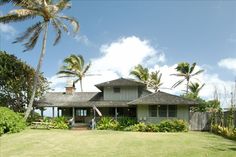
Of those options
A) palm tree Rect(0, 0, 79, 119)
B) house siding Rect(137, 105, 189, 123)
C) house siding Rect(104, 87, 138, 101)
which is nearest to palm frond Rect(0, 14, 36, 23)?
palm tree Rect(0, 0, 79, 119)

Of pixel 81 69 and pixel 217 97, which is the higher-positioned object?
pixel 81 69

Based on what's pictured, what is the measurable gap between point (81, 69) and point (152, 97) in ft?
81.4

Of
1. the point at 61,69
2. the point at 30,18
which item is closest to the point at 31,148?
the point at 30,18

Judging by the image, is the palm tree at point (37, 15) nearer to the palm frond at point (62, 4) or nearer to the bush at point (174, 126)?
the palm frond at point (62, 4)

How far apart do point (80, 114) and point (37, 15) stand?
42.7 ft

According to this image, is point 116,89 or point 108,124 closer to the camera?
point 108,124

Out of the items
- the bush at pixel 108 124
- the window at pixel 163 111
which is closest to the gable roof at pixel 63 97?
the bush at pixel 108 124

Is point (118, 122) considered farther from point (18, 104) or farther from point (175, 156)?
point (175, 156)

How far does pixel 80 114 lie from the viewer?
129 ft

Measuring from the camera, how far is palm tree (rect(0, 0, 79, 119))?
31439 millimetres

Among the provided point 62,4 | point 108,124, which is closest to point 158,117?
point 108,124

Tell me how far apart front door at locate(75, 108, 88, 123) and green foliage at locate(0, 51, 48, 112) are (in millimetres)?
6018

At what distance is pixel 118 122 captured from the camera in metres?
33.3

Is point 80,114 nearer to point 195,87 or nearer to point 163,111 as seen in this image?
point 163,111
